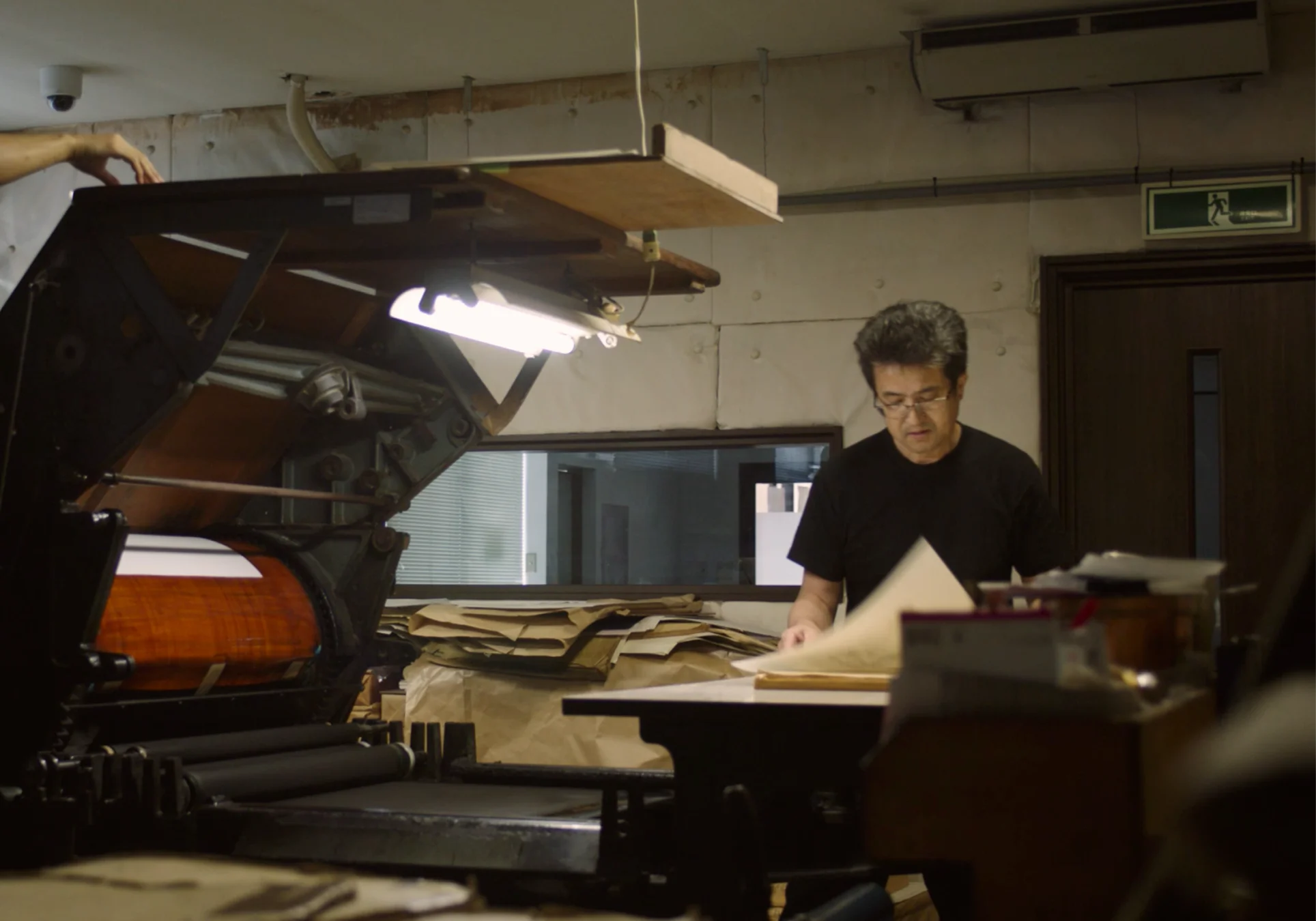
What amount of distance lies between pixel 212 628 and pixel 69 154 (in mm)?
952

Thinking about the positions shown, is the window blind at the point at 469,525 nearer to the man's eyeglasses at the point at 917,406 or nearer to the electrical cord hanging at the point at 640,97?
the electrical cord hanging at the point at 640,97

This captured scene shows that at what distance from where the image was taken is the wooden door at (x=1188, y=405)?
4.32 m

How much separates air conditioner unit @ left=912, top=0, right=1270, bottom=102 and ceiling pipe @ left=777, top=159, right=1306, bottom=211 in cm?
27

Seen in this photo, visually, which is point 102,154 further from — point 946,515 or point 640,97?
point 946,515

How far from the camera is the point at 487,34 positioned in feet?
15.0

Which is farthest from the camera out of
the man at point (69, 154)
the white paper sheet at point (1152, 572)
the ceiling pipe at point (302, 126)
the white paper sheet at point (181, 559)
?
the ceiling pipe at point (302, 126)

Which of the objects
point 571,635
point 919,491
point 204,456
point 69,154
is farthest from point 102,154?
point 571,635

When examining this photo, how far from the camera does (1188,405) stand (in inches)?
174

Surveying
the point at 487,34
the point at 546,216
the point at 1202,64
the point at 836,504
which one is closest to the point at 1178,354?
the point at 1202,64

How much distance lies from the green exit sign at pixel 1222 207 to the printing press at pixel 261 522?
2.21 m

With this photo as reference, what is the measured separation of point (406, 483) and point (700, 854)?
1.56 m

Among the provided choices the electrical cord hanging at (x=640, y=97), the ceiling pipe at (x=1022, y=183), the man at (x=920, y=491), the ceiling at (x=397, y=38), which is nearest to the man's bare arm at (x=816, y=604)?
the man at (x=920, y=491)

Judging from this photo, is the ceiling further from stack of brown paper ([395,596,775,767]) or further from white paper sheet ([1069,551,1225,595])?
white paper sheet ([1069,551,1225,595])

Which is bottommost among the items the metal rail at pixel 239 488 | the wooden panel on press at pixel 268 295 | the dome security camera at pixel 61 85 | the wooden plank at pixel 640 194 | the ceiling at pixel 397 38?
the metal rail at pixel 239 488
